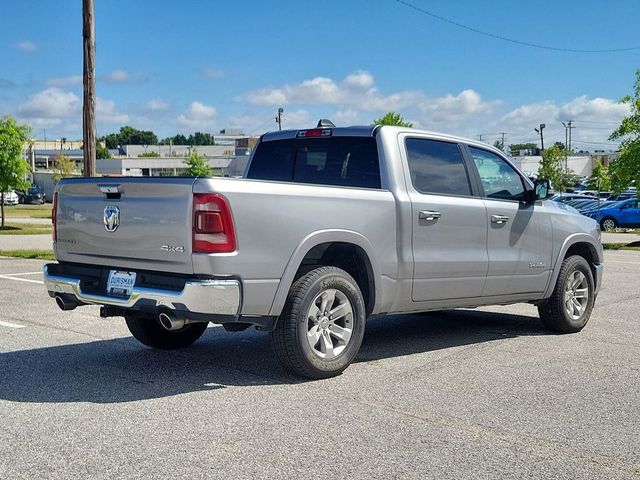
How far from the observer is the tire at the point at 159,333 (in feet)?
23.7

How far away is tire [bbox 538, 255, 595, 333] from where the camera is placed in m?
8.39

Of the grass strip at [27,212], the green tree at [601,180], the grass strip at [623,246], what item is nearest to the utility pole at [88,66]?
the grass strip at [623,246]

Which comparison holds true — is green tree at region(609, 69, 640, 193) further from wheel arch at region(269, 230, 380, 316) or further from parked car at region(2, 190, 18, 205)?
parked car at region(2, 190, 18, 205)

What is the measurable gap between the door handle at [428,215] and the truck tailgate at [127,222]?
2172 mm

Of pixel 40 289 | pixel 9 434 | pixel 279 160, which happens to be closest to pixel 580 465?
pixel 9 434

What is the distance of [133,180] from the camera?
19.6ft

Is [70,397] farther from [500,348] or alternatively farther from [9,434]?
[500,348]

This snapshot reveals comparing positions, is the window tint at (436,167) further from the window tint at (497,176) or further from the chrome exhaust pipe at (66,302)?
the chrome exhaust pipe at (66,302)

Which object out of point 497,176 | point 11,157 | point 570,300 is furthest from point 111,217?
point 11,157

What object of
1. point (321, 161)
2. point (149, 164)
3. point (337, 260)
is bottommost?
point (337, 260)

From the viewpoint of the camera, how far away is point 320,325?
20.2ft

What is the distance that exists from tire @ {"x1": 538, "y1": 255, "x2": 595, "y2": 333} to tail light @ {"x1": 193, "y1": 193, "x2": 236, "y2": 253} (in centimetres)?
416

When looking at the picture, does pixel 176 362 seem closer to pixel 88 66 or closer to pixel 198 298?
pixel 198 298

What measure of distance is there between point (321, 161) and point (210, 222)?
2.10m
